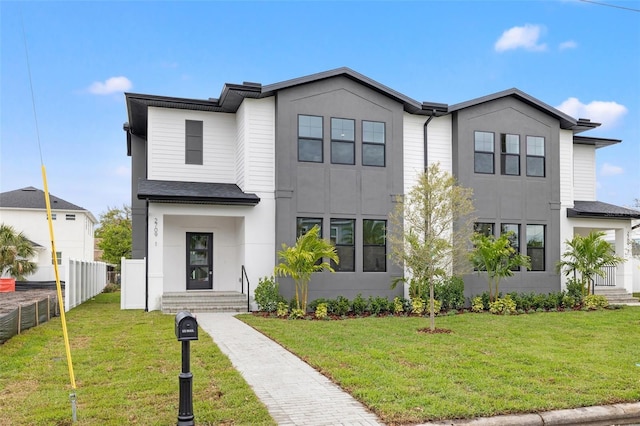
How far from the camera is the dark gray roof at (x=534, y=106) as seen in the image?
18633 millimetres

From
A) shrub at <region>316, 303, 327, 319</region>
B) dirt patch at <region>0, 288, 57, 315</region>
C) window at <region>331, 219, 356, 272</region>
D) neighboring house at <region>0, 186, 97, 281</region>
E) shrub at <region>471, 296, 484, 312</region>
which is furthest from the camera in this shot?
neighboring house at <region>0, 186, 97, 281</region>

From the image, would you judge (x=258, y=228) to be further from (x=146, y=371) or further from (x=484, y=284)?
(x=146, y=371)

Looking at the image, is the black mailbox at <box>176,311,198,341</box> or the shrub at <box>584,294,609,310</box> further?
the shrub at <box>584,294,609,310</box>

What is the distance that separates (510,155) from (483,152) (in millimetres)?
1076

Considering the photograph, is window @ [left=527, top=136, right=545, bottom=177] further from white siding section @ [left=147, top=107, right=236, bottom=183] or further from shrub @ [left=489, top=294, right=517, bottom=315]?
white siding section @ [left=147, top=107, right=236, bottom=183]

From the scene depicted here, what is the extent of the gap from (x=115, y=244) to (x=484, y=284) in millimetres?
28778

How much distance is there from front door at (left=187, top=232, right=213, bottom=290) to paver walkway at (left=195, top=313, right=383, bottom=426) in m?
7.25

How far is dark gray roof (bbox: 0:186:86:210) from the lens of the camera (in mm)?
39125

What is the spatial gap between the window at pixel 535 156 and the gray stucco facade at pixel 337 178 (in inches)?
198

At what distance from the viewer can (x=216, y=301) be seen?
16.5 meters

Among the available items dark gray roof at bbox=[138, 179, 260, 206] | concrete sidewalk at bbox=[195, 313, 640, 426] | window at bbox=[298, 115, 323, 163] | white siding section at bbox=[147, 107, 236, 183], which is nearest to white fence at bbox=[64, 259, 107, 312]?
dark gray roof at bbox=[138, 179, 260, 206]

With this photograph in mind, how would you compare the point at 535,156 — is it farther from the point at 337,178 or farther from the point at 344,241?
the point at 344,241

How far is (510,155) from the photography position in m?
19.3

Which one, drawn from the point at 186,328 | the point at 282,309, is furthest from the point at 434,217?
the point at 186,328
